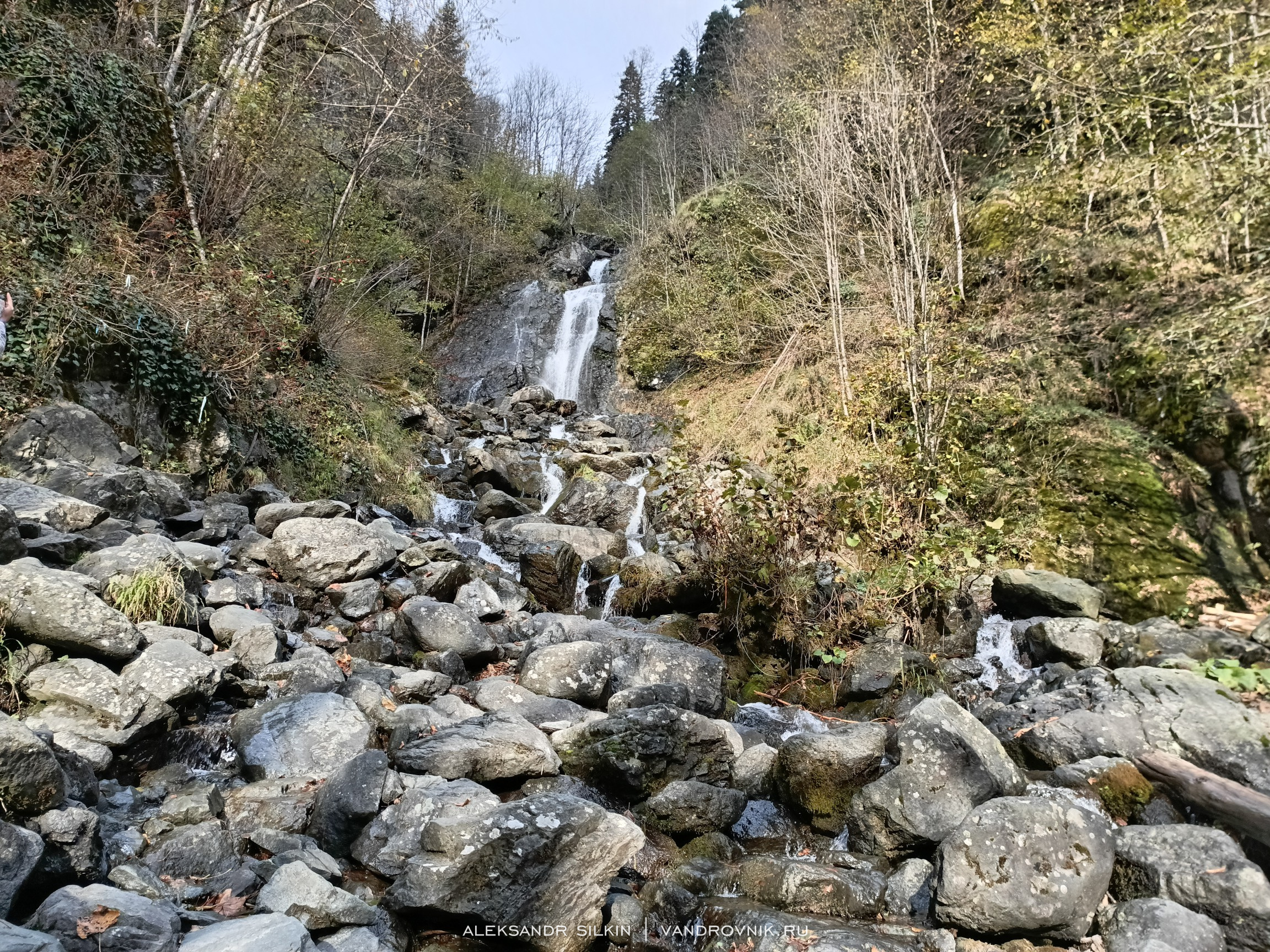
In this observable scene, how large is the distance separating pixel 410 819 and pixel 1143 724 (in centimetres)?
480

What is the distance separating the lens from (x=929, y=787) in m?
4.04

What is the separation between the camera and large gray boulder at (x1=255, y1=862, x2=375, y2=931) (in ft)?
9.36

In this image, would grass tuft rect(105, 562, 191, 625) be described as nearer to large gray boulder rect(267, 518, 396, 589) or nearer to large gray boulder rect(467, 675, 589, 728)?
large gray boulder rect(267, 518, 396, 589)

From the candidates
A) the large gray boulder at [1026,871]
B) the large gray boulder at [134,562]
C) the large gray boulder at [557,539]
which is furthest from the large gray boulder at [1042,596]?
the large gray boulder at [134,562]

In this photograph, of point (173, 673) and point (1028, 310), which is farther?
point (1028, 310)

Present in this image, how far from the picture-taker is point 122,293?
753 centimetres

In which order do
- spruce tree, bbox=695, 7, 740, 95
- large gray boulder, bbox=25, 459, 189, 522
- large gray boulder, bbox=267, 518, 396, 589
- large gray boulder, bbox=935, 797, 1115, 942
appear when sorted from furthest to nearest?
spruce tree, bbox=695, 7, 740, 95 < large gray boulder, bbox=267, 518, 396, 589 < large gray boulder, bbox=25, 459, 189, 522 < large gray boulder, bbox=935, 797, 1115, 942

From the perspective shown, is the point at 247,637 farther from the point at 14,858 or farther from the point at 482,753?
the point at 14,858

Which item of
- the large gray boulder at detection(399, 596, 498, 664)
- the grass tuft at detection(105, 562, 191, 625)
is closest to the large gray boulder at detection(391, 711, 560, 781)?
the large gray boulder at detection(399, 596, 498, 664)

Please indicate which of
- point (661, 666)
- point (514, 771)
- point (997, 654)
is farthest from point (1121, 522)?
point (514, 771)

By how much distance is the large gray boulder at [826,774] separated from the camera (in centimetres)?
443

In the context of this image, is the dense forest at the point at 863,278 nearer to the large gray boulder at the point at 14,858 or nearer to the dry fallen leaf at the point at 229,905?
the dry fallen leaf at the point at 229,905

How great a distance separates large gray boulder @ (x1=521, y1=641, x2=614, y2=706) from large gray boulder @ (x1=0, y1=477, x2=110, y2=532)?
3.56 metres

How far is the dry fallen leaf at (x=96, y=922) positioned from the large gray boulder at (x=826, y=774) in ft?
11.9
